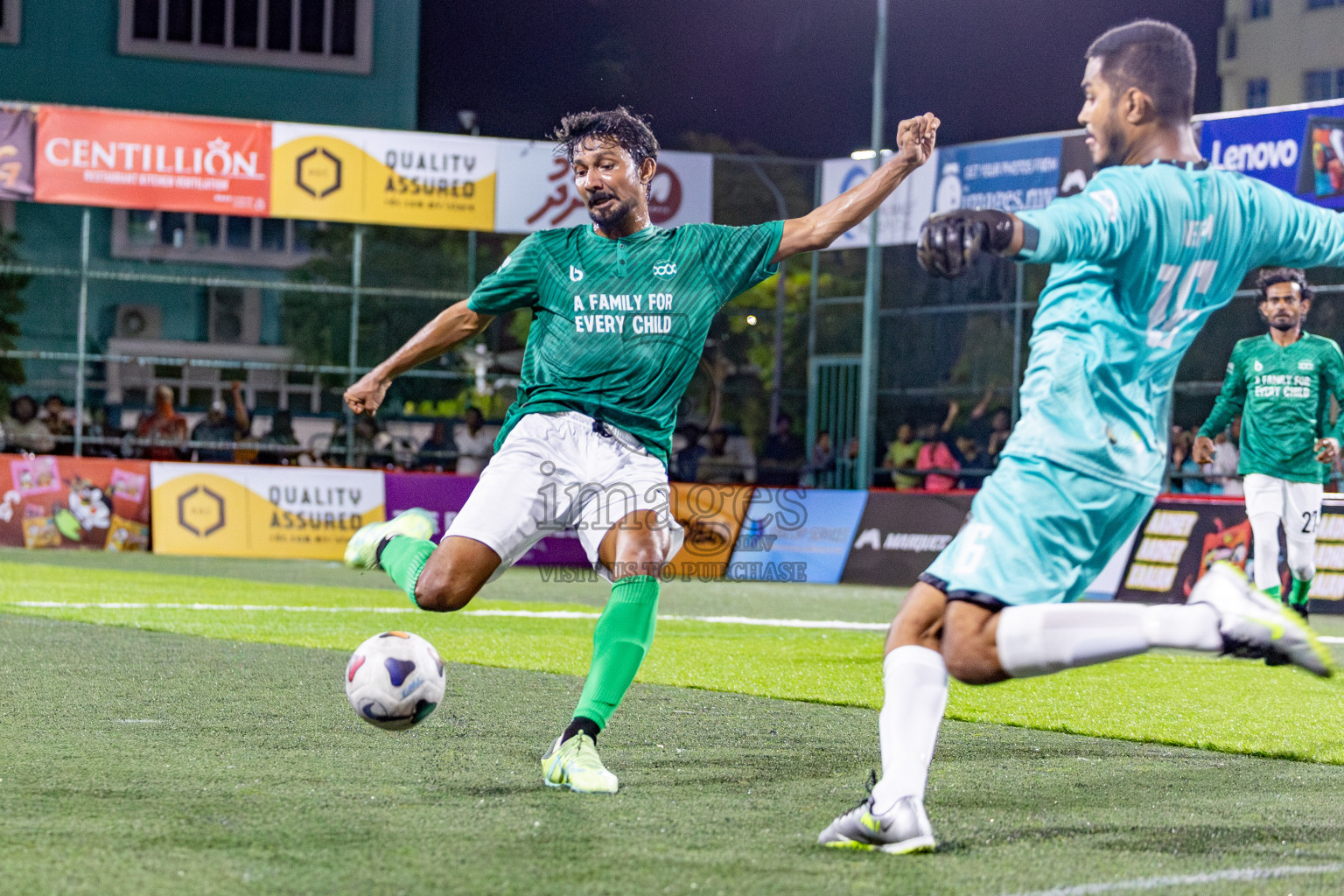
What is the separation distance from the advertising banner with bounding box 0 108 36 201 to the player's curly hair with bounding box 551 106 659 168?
18171 millimetres

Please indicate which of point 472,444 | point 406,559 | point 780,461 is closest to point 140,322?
point 472,444

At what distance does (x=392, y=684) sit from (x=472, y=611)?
7954mm

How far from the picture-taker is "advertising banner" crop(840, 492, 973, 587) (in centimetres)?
1753

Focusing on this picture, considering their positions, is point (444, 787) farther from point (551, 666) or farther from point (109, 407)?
point (109, 407)

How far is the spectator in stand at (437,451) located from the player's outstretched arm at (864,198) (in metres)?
17.7

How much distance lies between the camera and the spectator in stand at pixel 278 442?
22594 millimetres

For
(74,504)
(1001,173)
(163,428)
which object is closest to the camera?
(74,504)

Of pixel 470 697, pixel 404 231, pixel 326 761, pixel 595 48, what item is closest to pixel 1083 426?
pixel 326 761

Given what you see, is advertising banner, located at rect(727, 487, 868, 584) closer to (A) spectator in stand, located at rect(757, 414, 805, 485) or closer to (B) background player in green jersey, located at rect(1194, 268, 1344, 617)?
(A) spectator in stand, located at rect(757, 414, 805, 485)

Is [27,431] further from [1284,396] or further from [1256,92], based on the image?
[1256,92]

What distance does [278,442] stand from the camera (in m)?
22.8

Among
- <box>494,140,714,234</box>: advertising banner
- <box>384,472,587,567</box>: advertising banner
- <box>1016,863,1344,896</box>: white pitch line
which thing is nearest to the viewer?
<box>1016,863,1344,896</box>: white pitch line

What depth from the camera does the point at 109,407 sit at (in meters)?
25.5

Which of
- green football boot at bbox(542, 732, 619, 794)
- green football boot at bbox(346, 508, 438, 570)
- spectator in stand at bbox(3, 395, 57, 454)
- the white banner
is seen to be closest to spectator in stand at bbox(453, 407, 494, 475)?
spectator in stand at bbox(3, 395, 57, 454)
